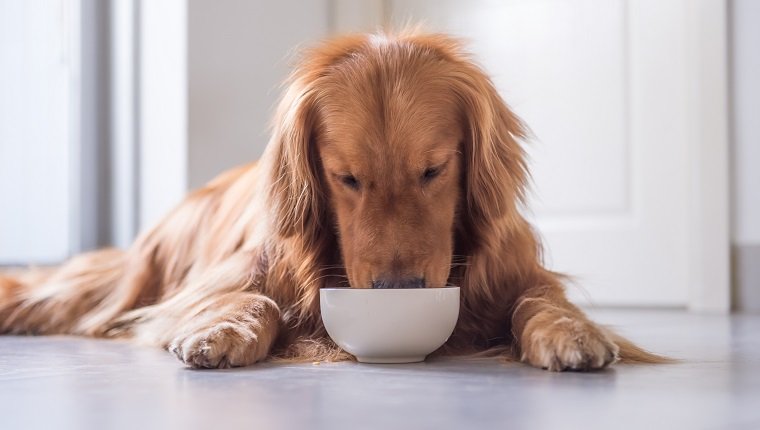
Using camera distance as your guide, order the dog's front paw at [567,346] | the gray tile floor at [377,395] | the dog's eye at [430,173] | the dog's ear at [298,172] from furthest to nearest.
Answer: the dog's ear at [298,172], the dog's eye at [430,173], the dog's front paw at [567,346], the gray tile floor at [377,395]

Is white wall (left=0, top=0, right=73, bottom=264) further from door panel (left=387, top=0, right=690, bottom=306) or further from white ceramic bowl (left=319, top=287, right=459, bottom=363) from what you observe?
white ceramic bowl (left=319, top=287, right=459, bottom=363)

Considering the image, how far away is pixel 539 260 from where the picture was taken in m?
1.96

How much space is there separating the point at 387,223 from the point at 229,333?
33 centimetres

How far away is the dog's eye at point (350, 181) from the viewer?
1670 mm

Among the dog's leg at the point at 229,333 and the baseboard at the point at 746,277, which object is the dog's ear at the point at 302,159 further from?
the baseboard at the point at 746,277

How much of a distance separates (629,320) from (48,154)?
83.2 inches

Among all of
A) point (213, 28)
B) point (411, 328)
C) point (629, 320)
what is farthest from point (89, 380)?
point (213, 28)

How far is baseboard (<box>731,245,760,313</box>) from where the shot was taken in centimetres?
325

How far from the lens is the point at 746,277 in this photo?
10.7 ft

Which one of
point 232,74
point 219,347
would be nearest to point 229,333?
point 219,347

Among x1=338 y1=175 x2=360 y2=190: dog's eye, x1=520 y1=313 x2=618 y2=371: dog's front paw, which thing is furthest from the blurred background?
x1=520 y1=313 x2=618 y2=371: dog's front paw

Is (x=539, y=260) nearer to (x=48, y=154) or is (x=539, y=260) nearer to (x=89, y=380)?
(x=89, y=380)

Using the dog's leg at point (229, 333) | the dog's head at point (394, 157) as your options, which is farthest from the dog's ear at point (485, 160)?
the dog's leg at point (229, 333)

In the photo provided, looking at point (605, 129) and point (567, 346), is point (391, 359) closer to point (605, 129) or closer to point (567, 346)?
point (567, 346)
